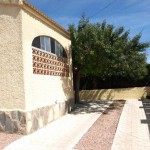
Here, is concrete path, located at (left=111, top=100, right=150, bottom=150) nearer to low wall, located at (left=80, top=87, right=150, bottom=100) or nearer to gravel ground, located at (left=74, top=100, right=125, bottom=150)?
gravel ground, located at (left=74, top=100, right=125, bottom=150)

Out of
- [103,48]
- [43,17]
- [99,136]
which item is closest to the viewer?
[99,136]

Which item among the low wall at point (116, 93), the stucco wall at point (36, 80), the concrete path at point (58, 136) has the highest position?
the stucco wall at point (36, 80)

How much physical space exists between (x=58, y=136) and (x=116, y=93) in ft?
44.0

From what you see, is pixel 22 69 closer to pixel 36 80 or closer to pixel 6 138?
pixel 36 80

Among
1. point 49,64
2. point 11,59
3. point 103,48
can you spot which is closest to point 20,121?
point 11,59

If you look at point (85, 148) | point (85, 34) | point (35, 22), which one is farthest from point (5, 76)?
point (85, 34)

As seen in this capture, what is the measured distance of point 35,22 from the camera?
11.1 metres

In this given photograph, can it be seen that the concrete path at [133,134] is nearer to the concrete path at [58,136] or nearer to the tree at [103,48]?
the concrete path at [58,136]

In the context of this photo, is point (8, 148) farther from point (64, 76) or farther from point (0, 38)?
point (64, 76)

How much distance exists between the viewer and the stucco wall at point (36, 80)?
32.8 ft

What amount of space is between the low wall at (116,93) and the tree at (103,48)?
4177 millimetres

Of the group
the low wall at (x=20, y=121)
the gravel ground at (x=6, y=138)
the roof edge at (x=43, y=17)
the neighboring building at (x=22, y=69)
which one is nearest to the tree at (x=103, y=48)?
the roof edge at (x=43, y=17)

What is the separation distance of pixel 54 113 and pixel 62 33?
14.9 ft

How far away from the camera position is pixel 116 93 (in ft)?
72.3
